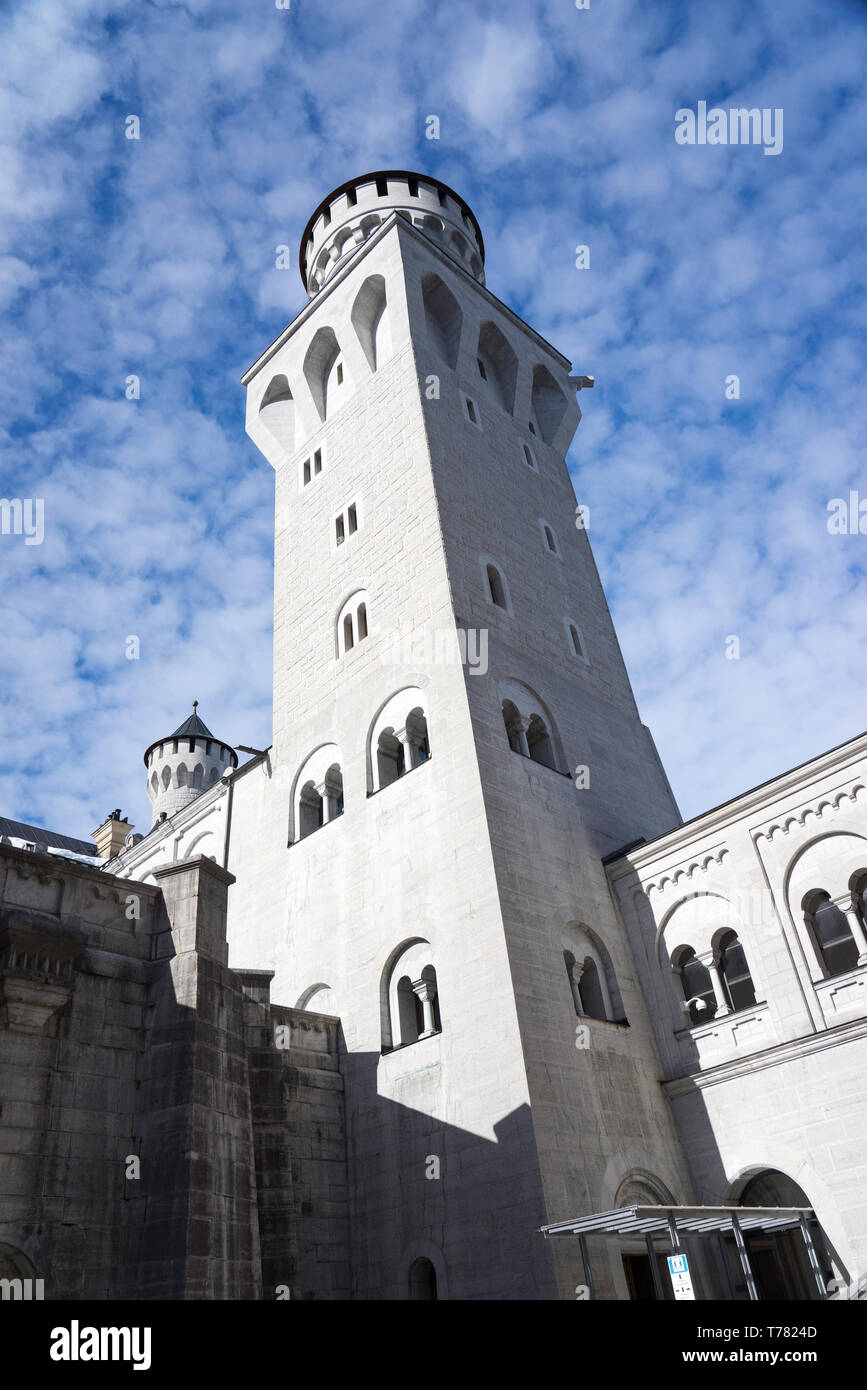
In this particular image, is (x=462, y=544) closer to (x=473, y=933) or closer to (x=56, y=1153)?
(x=473, y=933)

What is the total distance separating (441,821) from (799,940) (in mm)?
7237

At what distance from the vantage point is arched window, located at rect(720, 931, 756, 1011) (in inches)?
740

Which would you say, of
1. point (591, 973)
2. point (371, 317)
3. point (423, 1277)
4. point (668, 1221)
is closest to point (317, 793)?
point (591, 973)

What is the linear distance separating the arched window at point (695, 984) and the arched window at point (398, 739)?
6888 mm

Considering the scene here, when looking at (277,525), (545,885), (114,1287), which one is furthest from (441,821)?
(277,525)

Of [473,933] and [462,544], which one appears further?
[462,544]

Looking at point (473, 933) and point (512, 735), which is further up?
point (512, 735)

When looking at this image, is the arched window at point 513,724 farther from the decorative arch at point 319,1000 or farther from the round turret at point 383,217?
the round turret at point 383,217

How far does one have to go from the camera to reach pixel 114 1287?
11.1m

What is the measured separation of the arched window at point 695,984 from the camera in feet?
63.5

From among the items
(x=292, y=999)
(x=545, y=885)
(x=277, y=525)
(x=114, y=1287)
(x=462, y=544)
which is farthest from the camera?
(x=277, y=525)

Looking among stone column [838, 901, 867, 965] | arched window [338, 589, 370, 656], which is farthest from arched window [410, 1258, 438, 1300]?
arched window [338, 589, 370, 656]

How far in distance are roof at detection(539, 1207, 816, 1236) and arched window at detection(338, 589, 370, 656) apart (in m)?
14.7

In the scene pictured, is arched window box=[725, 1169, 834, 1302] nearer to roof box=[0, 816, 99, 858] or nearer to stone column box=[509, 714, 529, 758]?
stone column box=[509, 714, 529, 758]
